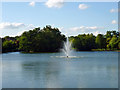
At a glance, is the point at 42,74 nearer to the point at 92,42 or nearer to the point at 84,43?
the point at 84,43

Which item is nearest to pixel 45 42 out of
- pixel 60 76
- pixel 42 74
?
pixel 42 74

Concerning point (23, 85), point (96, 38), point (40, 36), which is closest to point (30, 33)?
point (40, 36)

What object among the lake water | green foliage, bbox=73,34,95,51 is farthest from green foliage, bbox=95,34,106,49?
the lake water

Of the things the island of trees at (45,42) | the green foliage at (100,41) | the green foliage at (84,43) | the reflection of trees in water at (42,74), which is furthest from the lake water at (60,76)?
the green foliage at (100,41)

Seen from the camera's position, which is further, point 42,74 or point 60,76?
point 42,74

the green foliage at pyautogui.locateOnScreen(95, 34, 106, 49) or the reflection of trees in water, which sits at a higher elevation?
the green foliage at pyautogui.locateOnScreen(95, 34, 106, 49)

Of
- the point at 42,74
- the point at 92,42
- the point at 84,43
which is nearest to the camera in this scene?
the point at 42,74

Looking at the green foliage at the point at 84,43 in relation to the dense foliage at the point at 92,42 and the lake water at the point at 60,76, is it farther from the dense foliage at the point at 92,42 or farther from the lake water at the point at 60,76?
the lake water at the point at 60,76

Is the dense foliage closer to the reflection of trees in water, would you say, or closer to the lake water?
the lake water

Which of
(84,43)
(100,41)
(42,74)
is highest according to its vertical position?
(100,41)

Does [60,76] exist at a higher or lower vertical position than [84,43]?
lower

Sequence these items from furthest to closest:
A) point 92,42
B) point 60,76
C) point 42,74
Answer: point 92,42 < point 42,74 < point 60,76

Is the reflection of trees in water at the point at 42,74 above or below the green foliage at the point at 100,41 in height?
below

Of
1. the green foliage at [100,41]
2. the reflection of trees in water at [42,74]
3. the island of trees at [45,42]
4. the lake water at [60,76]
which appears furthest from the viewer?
the green foliage at [100,41]
